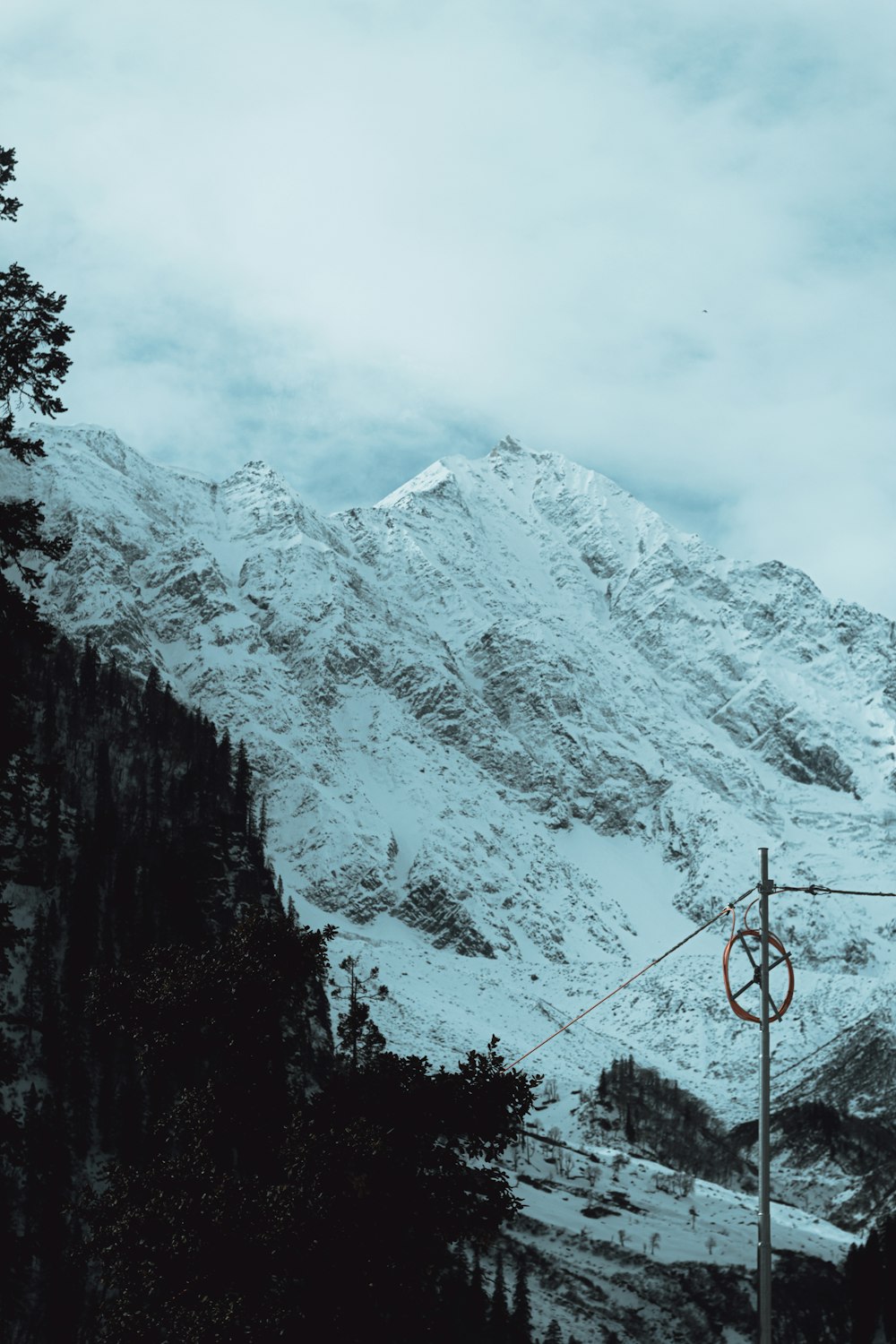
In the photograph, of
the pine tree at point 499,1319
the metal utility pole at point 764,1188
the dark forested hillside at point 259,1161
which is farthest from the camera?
the pine tree at point 499,1319

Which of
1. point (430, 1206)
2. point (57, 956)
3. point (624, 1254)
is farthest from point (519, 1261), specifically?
point (430, 1206)

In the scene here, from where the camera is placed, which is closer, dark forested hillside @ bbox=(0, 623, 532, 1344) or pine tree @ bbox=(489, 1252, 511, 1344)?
dark forested hillside @ bbox=(0, 623, 532, 1344)

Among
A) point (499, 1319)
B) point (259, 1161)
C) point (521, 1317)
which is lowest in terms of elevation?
point (499, 1319)

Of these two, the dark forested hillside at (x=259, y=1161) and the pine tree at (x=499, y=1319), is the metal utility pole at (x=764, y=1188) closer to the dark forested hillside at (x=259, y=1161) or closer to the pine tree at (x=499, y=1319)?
Answer: the dark forested hillside at (x=259, y=1161)

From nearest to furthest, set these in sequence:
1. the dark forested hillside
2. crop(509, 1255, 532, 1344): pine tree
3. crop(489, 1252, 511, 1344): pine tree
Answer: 1. the dark forested hillside
2. crop(489, 1252, 511, 1344): pine tree
3. crop(509, 1255, 532, 1344): pine tree

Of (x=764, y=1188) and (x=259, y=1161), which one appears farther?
(x=259, y=1161)

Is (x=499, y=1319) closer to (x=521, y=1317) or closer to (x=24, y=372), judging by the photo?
(x=521, y=1317)

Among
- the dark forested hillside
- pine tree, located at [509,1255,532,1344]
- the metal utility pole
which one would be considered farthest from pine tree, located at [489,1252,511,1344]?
the metal utility pole

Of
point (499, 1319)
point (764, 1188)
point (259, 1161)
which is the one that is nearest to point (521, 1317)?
point (499, 1319)

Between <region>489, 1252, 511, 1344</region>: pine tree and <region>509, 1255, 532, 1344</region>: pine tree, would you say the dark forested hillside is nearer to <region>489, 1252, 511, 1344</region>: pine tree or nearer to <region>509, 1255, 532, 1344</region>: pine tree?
<region>489, 1252, 511, 1344</region>: pine tree

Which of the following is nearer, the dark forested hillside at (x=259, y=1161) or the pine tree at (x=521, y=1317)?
A: the dark forested hillside at (x=259, y=1161)

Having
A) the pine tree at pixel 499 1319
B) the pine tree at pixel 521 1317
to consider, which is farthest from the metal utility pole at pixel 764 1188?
the pine tree at pixel 521 1317

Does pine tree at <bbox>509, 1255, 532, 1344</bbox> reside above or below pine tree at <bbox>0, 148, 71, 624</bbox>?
below

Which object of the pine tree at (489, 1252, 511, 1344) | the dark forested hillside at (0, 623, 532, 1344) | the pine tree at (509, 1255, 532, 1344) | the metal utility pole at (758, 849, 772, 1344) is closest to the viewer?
the metal utility pole at (758, 849, 772, 1344)
